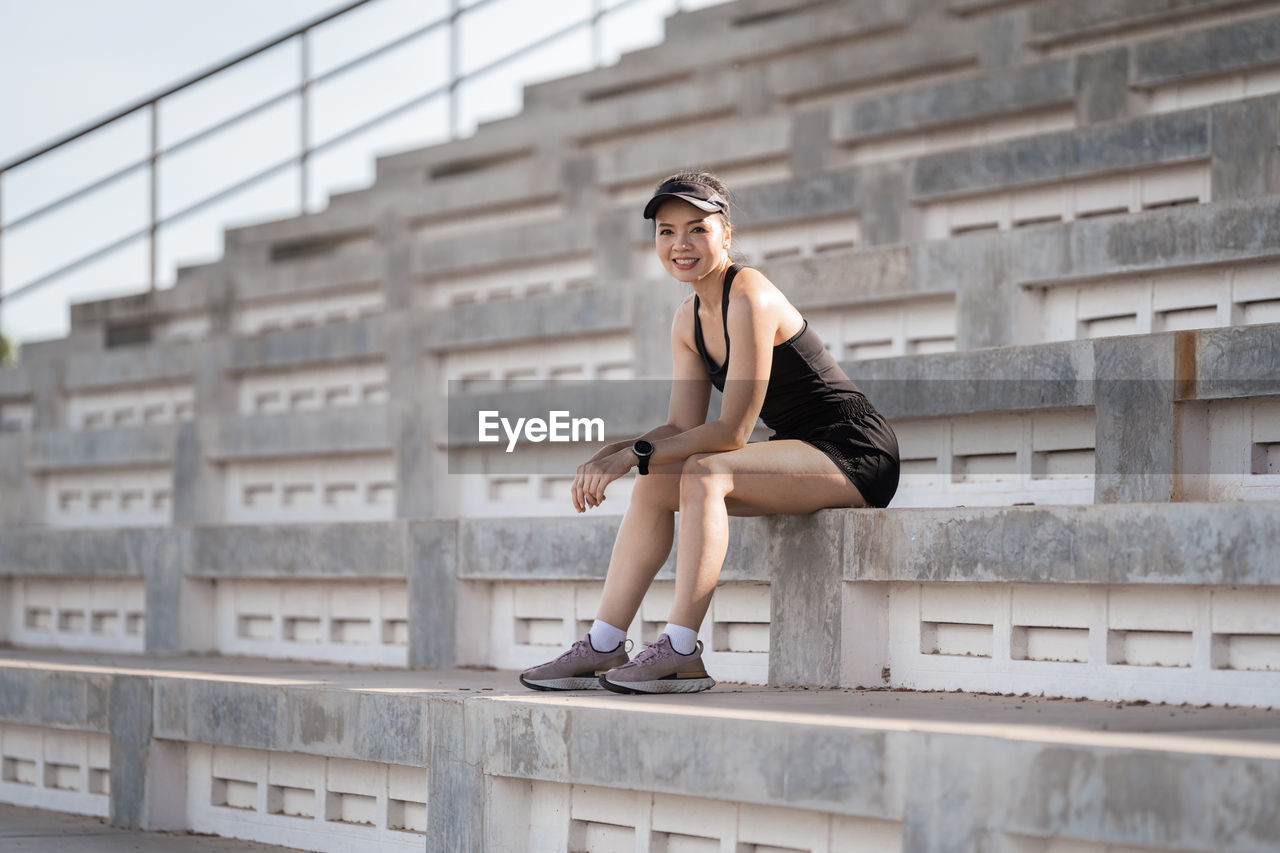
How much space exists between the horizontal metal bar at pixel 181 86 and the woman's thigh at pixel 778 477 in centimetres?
606

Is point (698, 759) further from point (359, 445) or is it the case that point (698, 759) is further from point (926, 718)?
point (359, 445)

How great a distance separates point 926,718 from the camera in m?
2.64

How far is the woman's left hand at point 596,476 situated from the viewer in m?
3.28

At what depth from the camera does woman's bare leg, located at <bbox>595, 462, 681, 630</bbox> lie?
339 centimetres

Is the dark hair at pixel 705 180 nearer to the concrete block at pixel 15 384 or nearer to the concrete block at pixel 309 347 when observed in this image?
the concrete block at pixel 309 347

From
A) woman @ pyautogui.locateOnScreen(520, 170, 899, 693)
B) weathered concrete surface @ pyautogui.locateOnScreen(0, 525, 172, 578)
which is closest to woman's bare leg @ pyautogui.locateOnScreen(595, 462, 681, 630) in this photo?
woman @ pyautogui.locateOnScreen(520, 170, 899, 693)

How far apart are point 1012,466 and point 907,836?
168cm

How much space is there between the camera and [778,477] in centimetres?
335

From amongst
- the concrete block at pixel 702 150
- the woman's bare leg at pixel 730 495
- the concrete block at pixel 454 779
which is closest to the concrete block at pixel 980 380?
the woman's bare leg at pixel 730 495

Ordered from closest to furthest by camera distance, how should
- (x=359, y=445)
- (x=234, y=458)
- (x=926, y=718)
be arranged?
1. (x=926, y=718)
2. (x=359, y=445)
3. (x=234, y=458)

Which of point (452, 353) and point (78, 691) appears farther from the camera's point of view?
point (452, 353)

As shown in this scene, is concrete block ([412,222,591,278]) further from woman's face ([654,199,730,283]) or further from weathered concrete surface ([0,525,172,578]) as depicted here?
woman's face ([654,199,730,283])

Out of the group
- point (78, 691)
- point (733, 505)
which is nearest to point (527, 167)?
point (78, 691)

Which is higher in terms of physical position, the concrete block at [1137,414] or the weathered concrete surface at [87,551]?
the concrete block at [1137,414]
